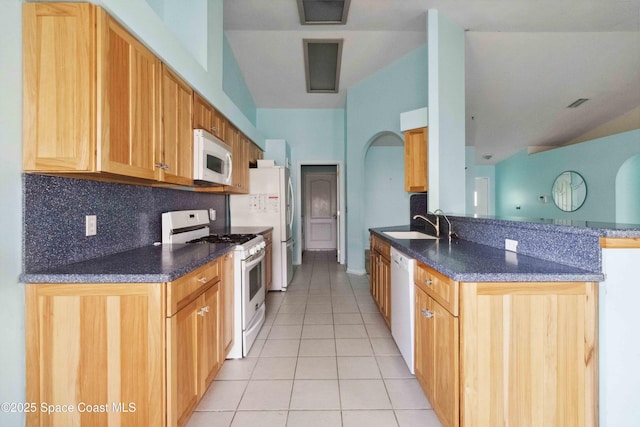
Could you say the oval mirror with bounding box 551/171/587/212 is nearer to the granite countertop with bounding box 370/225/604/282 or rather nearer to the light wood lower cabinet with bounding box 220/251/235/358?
the granite countertop with bounding box 370/225/604/282

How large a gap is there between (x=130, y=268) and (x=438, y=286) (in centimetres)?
149

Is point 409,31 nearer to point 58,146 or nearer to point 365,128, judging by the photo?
point 365,128

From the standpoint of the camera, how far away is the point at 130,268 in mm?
1393

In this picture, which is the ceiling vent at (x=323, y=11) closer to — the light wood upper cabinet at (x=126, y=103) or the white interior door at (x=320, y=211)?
the light wood upper cabinet at (x=126, y=103)

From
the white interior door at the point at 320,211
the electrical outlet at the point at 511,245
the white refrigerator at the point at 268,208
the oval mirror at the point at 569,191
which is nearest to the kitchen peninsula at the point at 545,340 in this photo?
the electrical outlet at the point at 511,245

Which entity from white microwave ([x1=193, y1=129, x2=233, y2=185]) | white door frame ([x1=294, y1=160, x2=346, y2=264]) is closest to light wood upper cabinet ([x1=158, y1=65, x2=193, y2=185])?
white microwave ([x1=193, y1=129, x2=233, y2=185])

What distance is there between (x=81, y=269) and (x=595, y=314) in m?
2.27

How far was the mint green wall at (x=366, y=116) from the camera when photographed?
14.3ft

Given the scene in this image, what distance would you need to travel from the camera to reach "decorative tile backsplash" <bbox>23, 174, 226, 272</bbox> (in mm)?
1352

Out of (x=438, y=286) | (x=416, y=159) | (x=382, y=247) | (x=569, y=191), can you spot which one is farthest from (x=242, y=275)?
(x=569, y=191)

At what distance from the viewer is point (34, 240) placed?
1.35 meters

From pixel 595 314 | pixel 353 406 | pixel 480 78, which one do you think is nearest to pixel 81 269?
pixel 353 406

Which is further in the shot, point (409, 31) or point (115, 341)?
point (409, 31)

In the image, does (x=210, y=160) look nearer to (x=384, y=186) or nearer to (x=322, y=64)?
(x=322, y=64)
